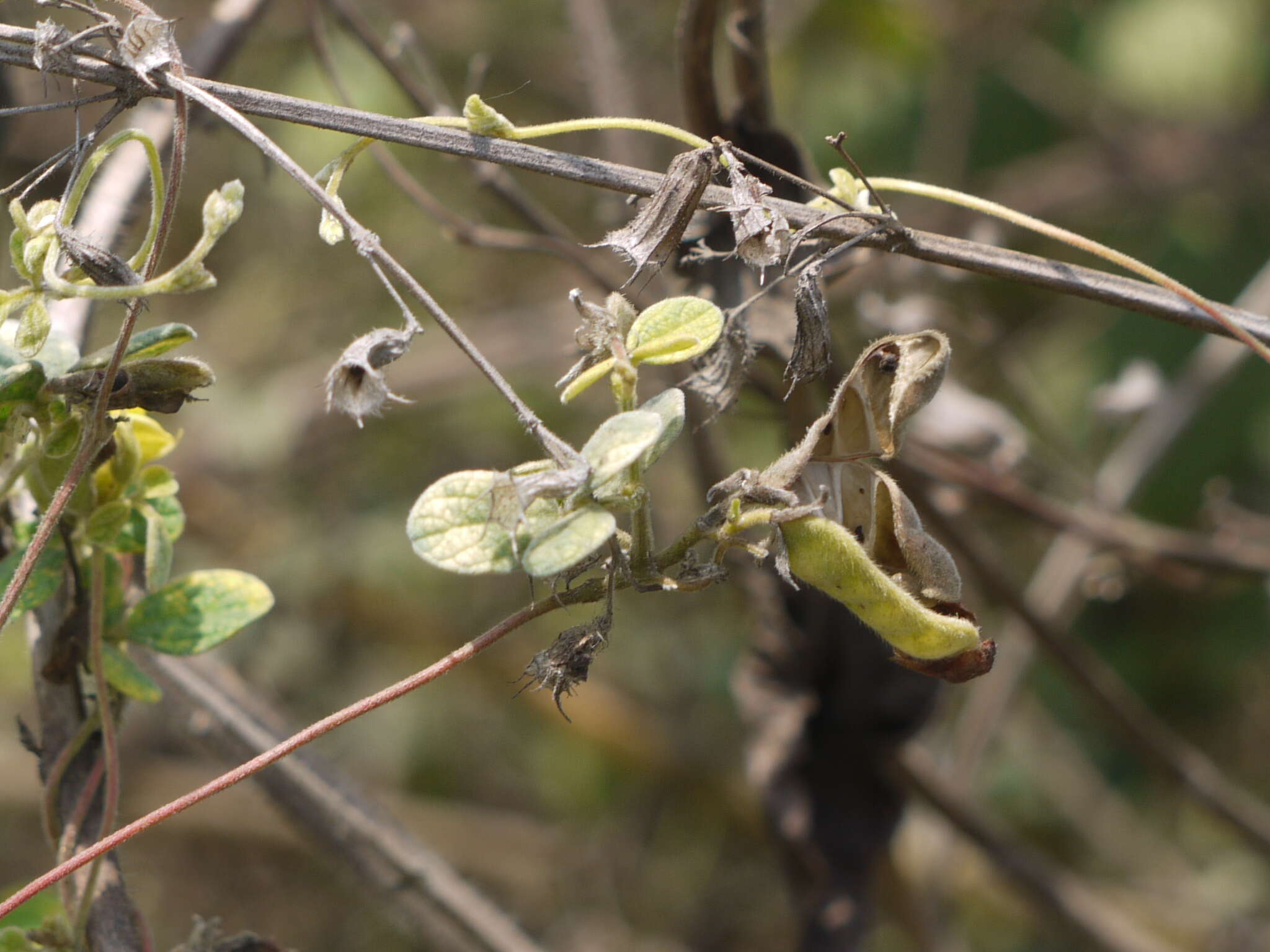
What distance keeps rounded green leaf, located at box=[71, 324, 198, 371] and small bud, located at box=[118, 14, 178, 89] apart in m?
0.13

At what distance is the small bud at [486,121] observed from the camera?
0.56m

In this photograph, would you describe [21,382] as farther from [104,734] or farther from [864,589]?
[864,589]

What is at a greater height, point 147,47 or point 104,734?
point 147,47

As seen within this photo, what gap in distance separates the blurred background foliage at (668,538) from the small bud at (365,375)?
1579mm

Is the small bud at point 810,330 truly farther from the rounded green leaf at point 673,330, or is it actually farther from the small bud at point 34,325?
the small bud at point 34,325

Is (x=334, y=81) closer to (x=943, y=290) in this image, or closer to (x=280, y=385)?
(x=943, y=290)

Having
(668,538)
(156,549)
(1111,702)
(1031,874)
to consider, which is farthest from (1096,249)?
(668,538)

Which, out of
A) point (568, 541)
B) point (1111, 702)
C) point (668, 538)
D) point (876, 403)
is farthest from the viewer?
point (668, 538)

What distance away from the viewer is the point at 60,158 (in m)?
0.56

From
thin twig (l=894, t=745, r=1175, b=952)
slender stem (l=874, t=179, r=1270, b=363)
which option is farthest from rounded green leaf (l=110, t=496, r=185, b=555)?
thin twig (l=894, t=745, r=1175, b=952)

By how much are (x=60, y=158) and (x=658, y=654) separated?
1961mm

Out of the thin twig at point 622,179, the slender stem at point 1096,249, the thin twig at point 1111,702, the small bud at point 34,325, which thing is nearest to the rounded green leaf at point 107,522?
the small bud at point 34,325

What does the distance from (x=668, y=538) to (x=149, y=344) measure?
4.80 feet

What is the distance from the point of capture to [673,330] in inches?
21.7
